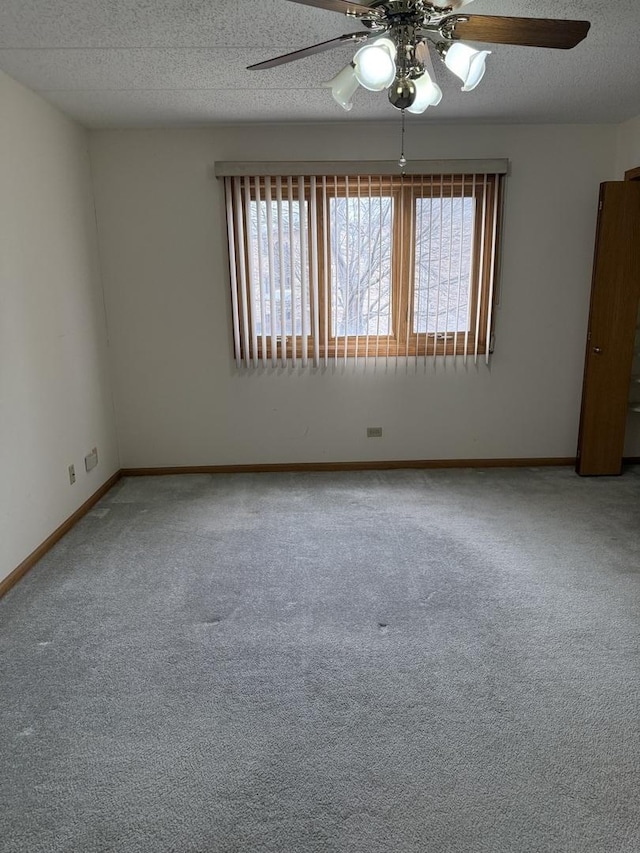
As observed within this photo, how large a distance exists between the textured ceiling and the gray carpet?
2.46 m

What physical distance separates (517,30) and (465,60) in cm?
22

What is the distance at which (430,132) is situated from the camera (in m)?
3.77

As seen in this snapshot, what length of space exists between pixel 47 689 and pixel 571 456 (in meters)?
3.87

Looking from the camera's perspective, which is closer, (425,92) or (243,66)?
(425,92)

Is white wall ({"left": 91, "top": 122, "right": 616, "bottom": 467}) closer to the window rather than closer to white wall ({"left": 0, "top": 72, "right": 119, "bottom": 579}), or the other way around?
the window

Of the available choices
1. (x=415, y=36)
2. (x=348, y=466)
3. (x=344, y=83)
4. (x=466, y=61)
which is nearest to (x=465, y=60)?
(x=466, y=61)

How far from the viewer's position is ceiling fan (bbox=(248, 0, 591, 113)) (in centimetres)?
A: 169

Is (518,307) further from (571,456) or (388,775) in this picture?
(388,775)

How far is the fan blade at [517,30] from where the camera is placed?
168cm

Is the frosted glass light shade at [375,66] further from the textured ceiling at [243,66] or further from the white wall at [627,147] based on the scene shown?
the white wall at [627,147]

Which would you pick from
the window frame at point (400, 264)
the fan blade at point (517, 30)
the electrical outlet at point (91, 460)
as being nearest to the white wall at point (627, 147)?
the window frame at point (400, 264)

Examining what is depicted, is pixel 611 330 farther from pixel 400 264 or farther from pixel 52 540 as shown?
pixel 52 540

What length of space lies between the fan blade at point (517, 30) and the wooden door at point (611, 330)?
226cm

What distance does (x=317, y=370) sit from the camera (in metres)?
4.11
